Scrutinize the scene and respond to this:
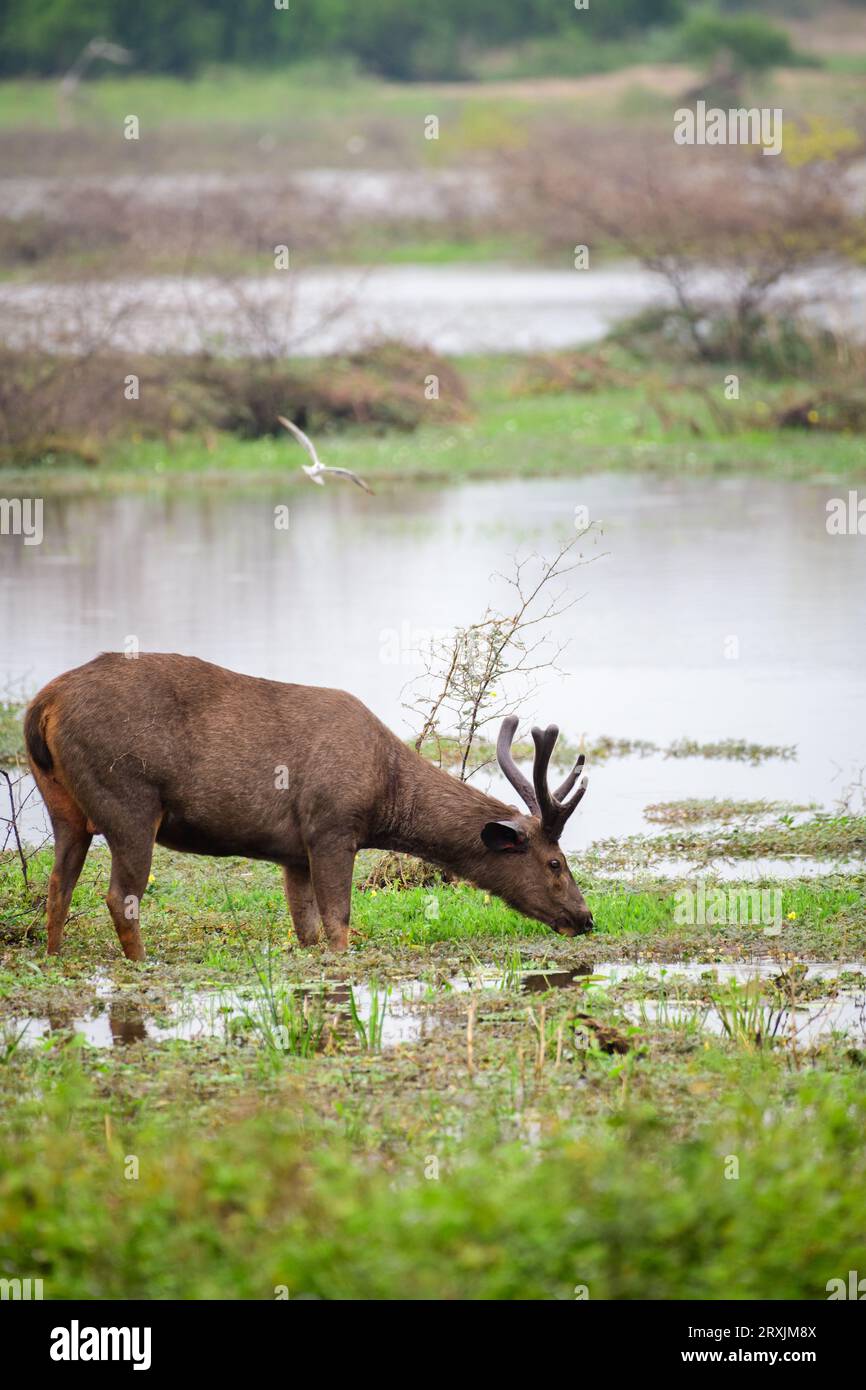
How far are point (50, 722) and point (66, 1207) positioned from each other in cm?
368

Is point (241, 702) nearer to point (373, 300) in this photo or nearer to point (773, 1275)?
point (773, 1275)

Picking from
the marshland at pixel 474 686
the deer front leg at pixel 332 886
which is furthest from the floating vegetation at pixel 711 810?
the deer front leg at pixel 332 886

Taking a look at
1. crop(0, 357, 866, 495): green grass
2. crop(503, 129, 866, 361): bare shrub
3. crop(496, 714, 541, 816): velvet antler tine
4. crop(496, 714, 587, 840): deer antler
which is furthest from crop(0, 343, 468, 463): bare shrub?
crop(496, 714, 587, 840): deer antler

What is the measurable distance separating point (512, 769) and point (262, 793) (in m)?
1.16

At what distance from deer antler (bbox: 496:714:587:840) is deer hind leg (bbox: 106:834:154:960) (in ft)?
5.45

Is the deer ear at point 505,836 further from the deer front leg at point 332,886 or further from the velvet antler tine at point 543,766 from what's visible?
the deer front leg at point 332,886

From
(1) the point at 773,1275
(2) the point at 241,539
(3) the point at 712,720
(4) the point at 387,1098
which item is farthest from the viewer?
(2) the point at 241,539

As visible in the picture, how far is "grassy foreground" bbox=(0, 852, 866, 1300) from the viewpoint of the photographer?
5.37m

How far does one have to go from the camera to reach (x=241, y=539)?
22297 mm

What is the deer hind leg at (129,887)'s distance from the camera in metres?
8.91

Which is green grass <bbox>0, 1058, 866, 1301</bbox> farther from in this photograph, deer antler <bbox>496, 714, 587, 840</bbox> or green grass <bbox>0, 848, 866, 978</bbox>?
deer antler <bbox>496, 714, 587, 840</bbox>

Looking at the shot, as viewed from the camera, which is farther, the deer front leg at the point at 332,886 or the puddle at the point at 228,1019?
the deer front leg at the point at 332,886

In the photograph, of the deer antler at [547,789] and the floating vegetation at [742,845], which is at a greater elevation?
the deer antler at [547,789]

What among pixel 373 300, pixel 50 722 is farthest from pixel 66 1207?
pixel 373 300
